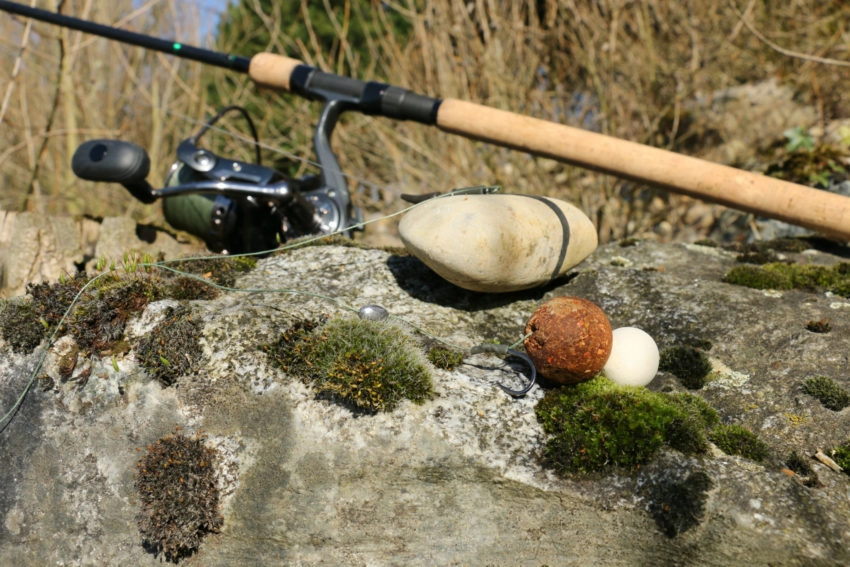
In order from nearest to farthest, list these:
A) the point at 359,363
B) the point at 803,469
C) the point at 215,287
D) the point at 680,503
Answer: the point at 680,503, the point at 803,469, the point at 359,363, the point at 215,287

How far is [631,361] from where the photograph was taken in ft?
8.41

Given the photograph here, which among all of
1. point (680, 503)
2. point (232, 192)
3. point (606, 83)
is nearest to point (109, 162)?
point (232, 192)

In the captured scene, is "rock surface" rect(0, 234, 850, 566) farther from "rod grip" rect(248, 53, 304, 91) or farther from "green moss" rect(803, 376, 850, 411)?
"rod grip" rect(248, 53, 304, 91)

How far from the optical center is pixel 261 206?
3920 millimetres

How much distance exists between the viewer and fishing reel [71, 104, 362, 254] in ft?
11.7

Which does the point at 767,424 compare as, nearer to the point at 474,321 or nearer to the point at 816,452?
the point at 816,452

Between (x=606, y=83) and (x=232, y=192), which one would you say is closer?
(x=232, y=192)

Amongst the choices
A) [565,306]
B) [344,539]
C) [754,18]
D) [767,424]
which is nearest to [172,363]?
[344,539]

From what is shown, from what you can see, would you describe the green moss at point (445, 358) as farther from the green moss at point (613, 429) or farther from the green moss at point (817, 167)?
the green moss at point (817, 167)

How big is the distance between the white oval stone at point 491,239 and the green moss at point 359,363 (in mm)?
421

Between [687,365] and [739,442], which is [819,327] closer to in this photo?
[687,365]

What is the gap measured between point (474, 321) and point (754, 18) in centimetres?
621

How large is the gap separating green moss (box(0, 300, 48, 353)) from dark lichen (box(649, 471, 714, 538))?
245 centimetres

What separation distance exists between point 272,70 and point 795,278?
10.7ft
